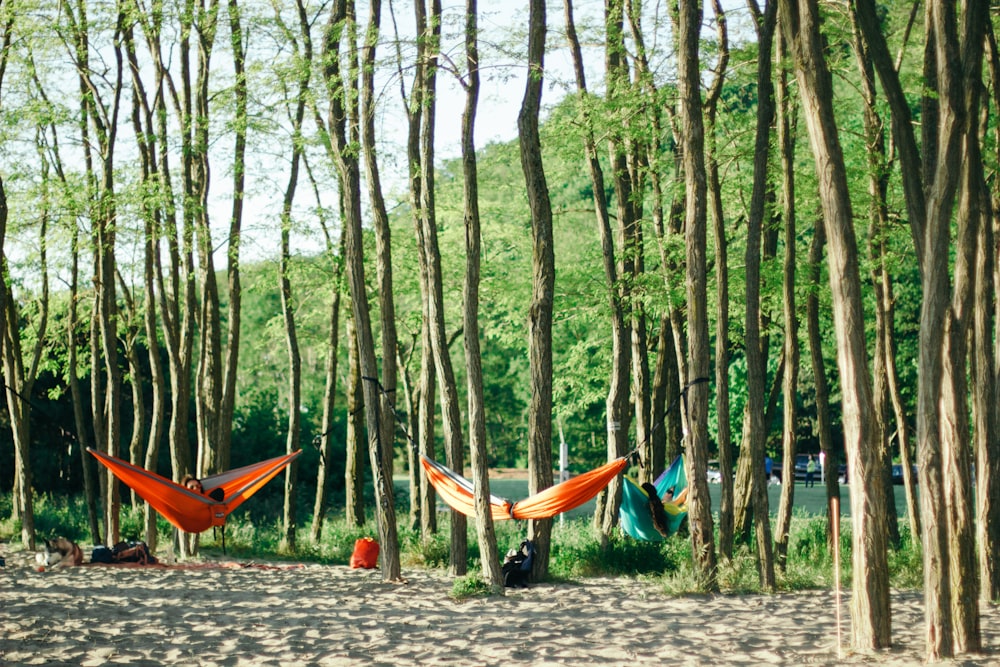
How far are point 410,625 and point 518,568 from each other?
2.59 m

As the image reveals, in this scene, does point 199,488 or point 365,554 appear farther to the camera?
point 365,554

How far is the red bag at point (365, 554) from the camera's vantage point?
1152 centimetres

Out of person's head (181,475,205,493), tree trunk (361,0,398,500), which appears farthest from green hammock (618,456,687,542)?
person's head (181,475,205,493)

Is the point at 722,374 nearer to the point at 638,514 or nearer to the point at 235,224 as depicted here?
the point at 638,514

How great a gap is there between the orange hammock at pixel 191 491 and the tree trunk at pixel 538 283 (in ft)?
9.15

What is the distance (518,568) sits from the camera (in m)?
9.76

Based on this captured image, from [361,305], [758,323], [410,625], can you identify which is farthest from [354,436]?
[410,625]

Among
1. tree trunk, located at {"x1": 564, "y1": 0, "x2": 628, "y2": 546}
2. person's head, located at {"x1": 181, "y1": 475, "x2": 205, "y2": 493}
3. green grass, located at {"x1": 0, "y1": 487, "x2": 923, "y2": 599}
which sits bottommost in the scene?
green grass, located at {"x1": 0, "y1": 487, "x2": 923, "y2": 599}

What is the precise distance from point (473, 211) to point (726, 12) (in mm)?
4232

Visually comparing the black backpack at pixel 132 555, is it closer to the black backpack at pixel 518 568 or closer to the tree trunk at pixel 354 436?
the tree trunk at pixel 354 436

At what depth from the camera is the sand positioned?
607 cm

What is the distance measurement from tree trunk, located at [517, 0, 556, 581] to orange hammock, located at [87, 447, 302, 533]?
2.79 m

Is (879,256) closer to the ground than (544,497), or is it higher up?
higher up

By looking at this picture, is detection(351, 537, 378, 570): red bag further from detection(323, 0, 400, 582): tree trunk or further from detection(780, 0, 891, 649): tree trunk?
detection(780, 0, 891, 649): tree trunk
